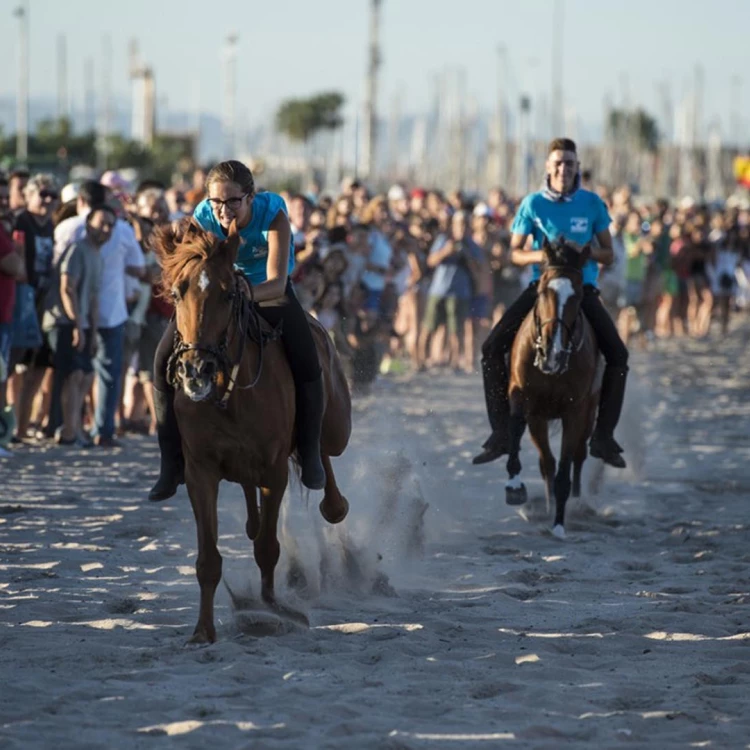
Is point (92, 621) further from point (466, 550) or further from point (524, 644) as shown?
point (466, 550)

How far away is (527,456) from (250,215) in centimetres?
812

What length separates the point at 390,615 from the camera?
28.9ft

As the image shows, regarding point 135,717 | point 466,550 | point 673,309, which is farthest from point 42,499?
point 673,309

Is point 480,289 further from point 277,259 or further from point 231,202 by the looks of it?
point 231,202

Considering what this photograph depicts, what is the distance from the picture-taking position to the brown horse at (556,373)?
→ 1112cm

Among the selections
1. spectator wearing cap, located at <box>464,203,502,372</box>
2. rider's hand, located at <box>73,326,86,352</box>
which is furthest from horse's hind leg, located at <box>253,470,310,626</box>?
spectator wearing cap, located at <box>464,203,502,372</box>

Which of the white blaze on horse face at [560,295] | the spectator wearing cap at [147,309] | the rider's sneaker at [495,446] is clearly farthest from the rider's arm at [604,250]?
the spectator wearing cap at [147,309]

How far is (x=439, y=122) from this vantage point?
369 ft

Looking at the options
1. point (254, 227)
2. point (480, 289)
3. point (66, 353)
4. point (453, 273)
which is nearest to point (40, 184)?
point (66, 353)

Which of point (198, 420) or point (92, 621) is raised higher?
point (198, 420)

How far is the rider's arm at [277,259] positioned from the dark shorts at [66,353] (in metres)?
6.75

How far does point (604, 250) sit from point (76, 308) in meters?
5.16

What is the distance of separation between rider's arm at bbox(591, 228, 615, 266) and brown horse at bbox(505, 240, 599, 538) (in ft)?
0.68

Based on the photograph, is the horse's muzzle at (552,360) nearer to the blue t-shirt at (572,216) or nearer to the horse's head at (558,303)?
the horse's head at (558,303)
